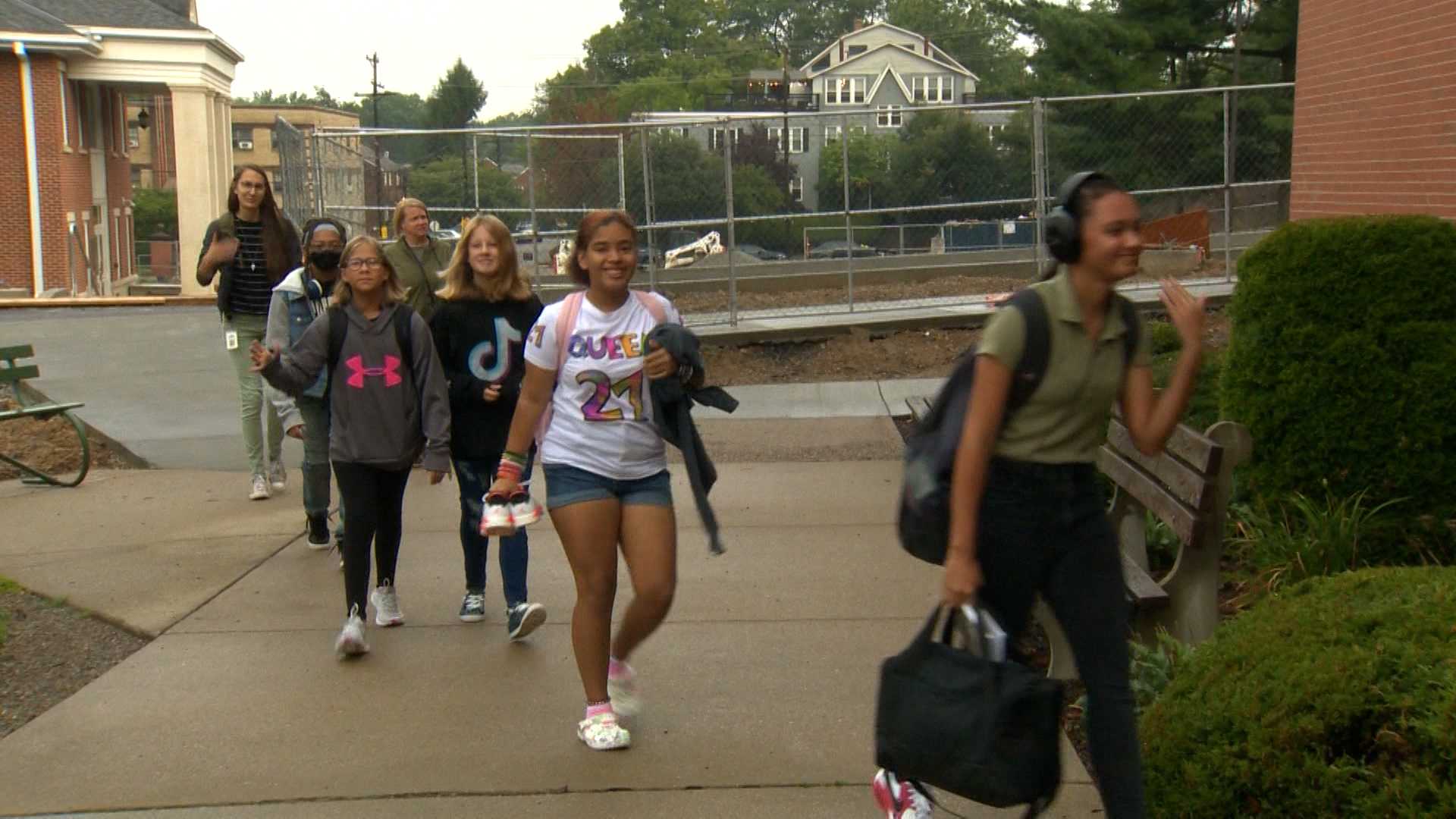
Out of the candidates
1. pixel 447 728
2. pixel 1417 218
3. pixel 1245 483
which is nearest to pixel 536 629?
pixel 447 728

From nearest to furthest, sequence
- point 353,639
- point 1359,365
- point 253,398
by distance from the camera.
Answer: point 353,639, point 1359,365, point 253,398

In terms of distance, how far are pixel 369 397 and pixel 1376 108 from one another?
739 centimetres

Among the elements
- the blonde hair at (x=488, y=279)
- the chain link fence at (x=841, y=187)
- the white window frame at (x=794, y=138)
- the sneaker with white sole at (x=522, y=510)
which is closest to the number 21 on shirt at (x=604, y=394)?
the sneaker with white sole at (x=522, y=510)

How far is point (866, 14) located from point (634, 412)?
126646 millimetres

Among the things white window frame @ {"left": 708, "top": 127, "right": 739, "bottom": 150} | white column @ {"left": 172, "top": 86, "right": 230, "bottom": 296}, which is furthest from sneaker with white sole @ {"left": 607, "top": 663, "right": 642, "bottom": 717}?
white column @ {"left": 172, "top": 86, "right": 230, "bottom": 296}

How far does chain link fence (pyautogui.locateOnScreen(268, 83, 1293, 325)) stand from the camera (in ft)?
49.2

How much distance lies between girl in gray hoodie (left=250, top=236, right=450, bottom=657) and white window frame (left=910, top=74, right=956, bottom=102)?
285ft

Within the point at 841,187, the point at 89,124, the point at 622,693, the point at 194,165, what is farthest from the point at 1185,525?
the point at 89,124

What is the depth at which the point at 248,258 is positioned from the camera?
342 inches

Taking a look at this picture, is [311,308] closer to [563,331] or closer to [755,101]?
[563,331]

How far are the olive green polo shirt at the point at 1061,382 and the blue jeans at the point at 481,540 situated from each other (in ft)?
9.75

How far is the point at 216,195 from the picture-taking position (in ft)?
135

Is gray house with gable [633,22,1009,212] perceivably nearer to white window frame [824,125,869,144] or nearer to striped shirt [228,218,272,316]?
white window frame [824,125,869,144]

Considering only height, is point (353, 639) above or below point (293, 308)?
below
